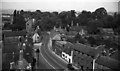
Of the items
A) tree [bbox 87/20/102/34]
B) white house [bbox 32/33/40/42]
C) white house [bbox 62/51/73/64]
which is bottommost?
white house [bbox 62/51/73/64]

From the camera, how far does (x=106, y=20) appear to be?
671 centimetres

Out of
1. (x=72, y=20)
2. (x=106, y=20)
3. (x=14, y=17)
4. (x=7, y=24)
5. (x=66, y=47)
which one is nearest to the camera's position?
(x=66, y=47)

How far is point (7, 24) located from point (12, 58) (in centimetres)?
259

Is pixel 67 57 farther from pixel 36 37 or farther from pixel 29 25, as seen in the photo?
pixel 29 25

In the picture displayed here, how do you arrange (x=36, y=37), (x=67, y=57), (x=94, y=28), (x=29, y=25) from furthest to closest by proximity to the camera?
(x=29, y=25) < (x=94, y=28) < (x=36, y=37) < (x=67, y=57)

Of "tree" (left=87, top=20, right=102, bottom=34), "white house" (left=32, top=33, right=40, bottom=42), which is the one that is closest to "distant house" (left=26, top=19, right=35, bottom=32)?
"white house" (left=32, top=33, right=40, bottom=42)

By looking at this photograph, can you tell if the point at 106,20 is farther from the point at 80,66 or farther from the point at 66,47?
the point at 80,66

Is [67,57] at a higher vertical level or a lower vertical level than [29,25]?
lower

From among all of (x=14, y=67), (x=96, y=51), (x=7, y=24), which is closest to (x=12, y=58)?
(x=14, y=67)

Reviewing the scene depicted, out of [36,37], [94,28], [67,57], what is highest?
Answer: [94,28]

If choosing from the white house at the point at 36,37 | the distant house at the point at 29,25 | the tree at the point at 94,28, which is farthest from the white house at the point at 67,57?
the distant house at the point at 29,25

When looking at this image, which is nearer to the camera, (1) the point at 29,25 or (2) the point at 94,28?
(2) the point at 94,28

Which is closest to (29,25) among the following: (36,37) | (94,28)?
(36,37)

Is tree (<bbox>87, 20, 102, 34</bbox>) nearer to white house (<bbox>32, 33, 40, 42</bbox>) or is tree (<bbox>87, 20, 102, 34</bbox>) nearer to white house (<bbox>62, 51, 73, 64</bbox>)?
white house (<bbox>32, 33, 40, 42</bbox>)
